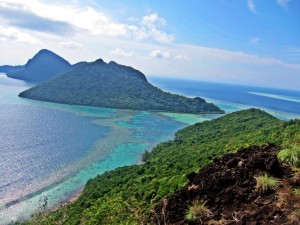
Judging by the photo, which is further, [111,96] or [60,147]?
[111,96]

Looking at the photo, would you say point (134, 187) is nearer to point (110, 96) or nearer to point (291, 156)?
point (291, 156)

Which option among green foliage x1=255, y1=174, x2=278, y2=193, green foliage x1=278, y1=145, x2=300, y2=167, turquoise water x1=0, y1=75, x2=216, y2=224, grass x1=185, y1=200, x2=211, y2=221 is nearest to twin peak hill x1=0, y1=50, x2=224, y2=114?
turquoise water x1=0, y1=75, x2=216, y2=224

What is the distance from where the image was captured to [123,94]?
182m

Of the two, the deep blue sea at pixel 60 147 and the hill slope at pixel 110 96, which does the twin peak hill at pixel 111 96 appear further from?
the deep blue sea at pixel 60 147

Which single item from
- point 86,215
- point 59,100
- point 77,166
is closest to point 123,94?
point 59,100

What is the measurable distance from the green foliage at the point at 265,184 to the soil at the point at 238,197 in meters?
0.11

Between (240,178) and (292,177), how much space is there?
1.95 m

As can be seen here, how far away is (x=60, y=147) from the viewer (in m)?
75.4

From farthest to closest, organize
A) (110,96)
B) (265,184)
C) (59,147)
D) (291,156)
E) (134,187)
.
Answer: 1. (110,96)
2. (59,147)
3. (134,187)
4. (291,156)
5. (265,184)

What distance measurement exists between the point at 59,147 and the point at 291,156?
68596mm

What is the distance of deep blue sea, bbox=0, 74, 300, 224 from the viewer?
4928 centimetres

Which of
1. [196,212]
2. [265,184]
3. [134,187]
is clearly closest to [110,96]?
[134,187]

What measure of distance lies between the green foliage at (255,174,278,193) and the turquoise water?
1471 inches

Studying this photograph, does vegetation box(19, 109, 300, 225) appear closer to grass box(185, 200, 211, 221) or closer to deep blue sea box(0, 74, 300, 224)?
grass box(185, 200, 211, 221)
